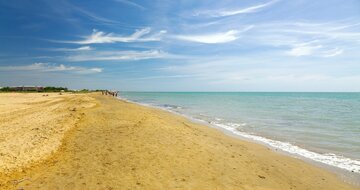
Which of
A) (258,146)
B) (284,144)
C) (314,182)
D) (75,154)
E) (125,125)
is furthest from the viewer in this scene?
(125,125)

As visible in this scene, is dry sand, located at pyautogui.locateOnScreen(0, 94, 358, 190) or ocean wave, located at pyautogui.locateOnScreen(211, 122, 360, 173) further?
ocean wave, located at pyautogui.locateOnScreen(211, 122, 360, 173)

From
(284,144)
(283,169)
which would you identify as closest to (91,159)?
(283,169)

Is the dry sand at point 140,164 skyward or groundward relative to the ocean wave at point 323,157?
skyward

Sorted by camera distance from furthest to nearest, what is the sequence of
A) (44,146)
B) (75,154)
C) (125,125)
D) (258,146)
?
(125,125) < (258,146) < (44,146) < (75,154)

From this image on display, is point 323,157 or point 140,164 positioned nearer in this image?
point 140,164

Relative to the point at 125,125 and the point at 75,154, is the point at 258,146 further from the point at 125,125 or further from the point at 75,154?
the point at 75,154

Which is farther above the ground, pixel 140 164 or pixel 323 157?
pixel 140 164

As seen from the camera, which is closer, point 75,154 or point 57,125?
point 75,154

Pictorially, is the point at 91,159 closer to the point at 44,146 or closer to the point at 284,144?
the point at 44,146

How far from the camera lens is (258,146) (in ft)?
45.4

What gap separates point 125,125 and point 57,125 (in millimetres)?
3714

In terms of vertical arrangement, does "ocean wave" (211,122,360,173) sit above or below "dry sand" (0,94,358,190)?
below

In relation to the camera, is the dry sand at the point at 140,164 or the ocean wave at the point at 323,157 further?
the ocean wave at the point at 323,157

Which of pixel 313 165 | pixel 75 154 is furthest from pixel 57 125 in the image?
pixel 313 165
